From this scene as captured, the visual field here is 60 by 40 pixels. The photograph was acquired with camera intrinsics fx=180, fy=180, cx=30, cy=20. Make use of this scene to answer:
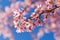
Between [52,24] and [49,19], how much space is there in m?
0.04

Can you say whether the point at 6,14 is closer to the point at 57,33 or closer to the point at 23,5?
the point at 23,5

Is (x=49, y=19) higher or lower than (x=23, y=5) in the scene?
lower

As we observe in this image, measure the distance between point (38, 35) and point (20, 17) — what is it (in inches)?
7.4

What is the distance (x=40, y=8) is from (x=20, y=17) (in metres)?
0.16

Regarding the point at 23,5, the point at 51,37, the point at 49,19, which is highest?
the point at 23,5

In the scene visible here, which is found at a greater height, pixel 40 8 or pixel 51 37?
pixel 40 8

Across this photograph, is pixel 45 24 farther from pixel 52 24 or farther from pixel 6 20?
pixel 6 20

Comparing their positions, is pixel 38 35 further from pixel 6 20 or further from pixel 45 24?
pixel 6 20

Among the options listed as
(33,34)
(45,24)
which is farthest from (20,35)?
(45,24)

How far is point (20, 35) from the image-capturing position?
1.34 metres

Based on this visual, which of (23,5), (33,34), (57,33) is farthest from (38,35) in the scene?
(23,5)

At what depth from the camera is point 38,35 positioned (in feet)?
4.36

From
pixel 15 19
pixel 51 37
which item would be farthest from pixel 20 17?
pixel 51 37

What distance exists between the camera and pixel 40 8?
51.8 inches
